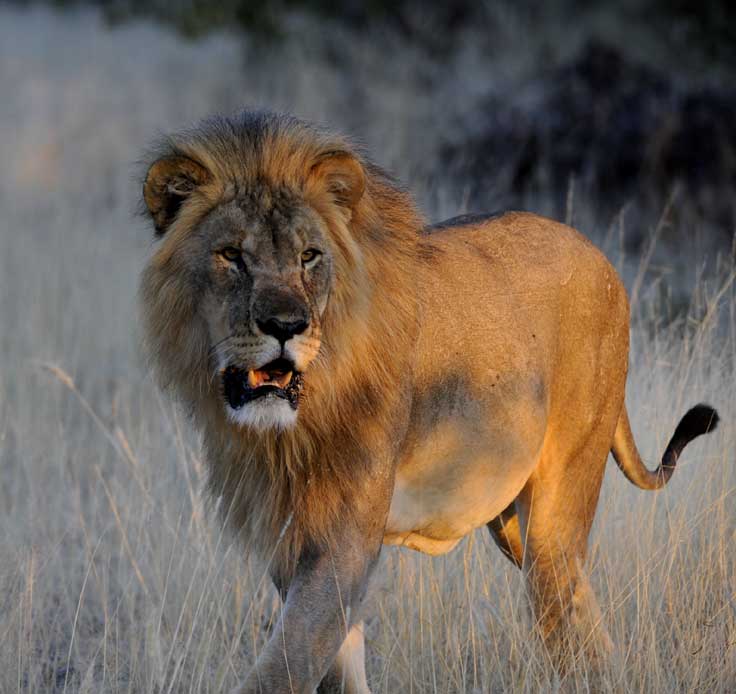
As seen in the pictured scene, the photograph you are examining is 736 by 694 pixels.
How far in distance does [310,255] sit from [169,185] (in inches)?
17.9

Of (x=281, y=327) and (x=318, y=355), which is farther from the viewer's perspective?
(x=318, y=355)

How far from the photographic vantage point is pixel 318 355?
3506 mm

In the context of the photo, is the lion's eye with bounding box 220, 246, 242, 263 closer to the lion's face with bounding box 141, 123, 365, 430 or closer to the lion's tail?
the lion's face with bounding box 141, 123, 365, 430

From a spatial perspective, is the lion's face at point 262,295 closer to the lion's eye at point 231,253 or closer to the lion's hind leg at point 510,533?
the lion's eye at point 231,253

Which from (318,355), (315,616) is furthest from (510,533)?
(318,355)

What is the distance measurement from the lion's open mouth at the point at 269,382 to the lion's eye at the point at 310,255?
296 millimetres

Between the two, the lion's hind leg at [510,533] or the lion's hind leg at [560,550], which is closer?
the lion's hind leg at [560,550]

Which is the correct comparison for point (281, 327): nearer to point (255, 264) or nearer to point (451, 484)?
point (255, 264)

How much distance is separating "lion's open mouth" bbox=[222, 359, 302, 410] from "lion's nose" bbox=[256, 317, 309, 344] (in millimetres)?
83

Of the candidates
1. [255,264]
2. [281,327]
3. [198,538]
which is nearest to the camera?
[281,327]

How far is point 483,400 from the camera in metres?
4.06

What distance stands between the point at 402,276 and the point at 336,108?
12946mm

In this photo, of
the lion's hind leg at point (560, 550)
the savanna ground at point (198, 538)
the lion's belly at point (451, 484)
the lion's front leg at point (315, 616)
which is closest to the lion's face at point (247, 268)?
the lion's front leg at point (315, 616)

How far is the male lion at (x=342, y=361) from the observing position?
3438 mm
